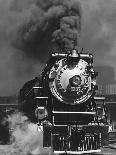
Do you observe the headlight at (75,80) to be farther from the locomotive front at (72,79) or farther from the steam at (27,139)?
the steam at (27,139)

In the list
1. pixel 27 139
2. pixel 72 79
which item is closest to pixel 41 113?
pixel 27 139

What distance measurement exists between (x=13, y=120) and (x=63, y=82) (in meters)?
3.80

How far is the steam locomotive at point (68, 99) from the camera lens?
13.9m

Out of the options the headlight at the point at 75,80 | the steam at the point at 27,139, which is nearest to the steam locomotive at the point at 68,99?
the headlight at the point at 75,80

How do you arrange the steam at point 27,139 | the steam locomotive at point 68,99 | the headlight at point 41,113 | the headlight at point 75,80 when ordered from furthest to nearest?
1. the headlight at point 75,80
2. the headlight at point 41,113
3. the steam locomotive at point 68,99
4. the steam at point 27,139

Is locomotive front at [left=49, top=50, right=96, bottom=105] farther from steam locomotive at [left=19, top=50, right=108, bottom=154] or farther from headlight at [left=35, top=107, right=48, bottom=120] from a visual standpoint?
headlight at [left=35, top=107, right=48, bottom=120]

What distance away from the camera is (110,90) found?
149750 millimetres

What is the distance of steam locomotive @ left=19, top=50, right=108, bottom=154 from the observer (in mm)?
13922

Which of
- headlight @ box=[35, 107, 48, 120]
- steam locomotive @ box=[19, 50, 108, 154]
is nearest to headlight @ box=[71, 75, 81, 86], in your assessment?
Result: steam locomotive @ box=[19, 50, 108, 154]

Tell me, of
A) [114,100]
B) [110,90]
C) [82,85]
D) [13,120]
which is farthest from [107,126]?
[110,90]

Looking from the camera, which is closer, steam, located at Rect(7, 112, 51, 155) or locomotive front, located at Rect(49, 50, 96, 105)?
steam, located at Rect(7, 112, 51, 155)

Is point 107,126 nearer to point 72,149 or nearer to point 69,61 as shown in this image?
Answer: point 72,149

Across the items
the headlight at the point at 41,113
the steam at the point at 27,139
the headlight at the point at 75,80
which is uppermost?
the headlight at the point at 75,80

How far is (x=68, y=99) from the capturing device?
48.2 ft
